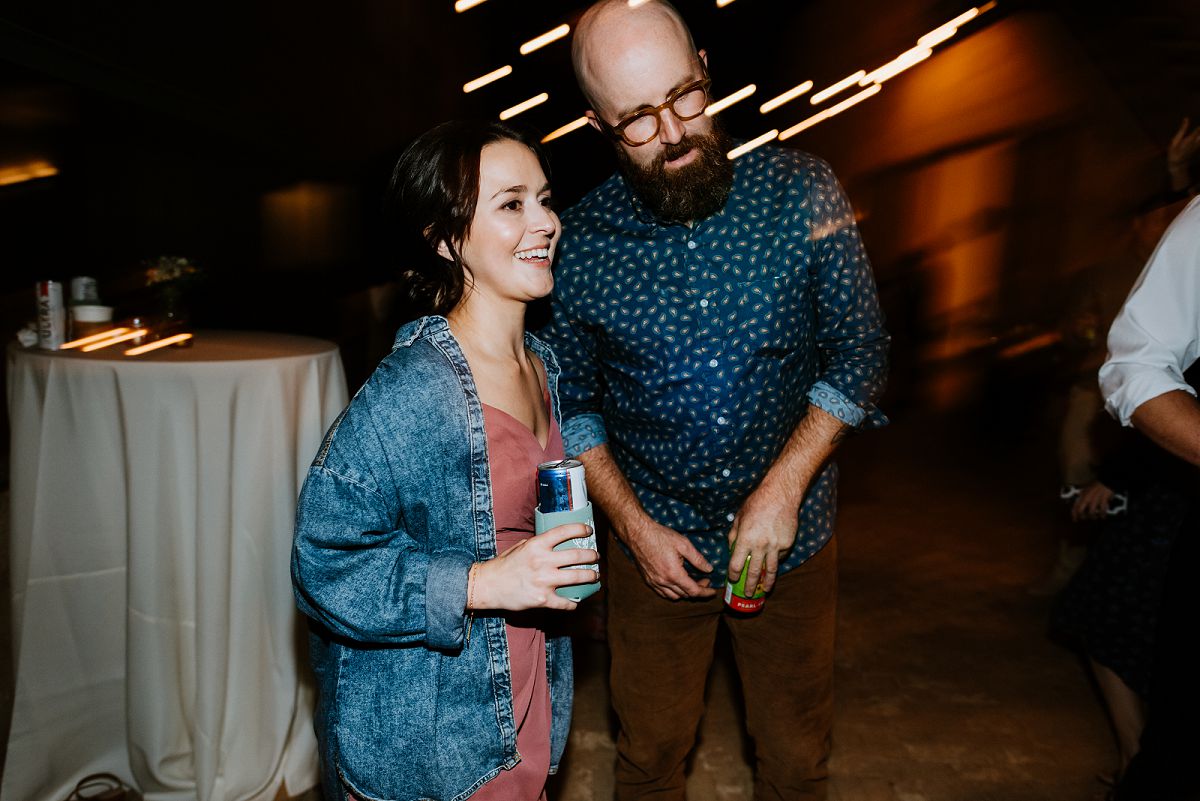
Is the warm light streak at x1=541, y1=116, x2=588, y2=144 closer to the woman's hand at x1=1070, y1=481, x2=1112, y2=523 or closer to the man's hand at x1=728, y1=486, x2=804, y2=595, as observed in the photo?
the woman's hand at x1=1070, y1=481, x2=1112, y2=523

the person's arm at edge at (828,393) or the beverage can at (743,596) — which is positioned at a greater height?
the person's arm at edge at (828,393)

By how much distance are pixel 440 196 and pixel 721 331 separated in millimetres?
605

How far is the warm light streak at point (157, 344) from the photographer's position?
2246 mm

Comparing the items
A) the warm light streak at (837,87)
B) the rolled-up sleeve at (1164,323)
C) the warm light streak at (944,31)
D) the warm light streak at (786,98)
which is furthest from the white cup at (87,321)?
the warm light streak at (786,98)

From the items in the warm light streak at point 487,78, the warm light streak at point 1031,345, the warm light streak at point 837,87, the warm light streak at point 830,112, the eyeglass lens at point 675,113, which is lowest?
the warm light streak at point 1031,345

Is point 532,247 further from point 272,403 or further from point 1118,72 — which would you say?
point 1118,72

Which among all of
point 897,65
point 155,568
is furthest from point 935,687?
point 897,65

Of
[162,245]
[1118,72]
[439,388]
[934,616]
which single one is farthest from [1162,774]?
[1118,72]

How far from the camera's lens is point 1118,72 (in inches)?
259

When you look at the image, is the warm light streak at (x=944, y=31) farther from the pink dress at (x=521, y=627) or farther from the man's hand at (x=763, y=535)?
the pink dress at (x=521, y=627)

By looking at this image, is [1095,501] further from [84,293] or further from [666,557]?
[84,293]

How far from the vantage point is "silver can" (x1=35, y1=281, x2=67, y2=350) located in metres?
2.29

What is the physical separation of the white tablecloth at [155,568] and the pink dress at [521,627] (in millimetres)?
1154

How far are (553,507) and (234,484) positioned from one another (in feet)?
4.51
